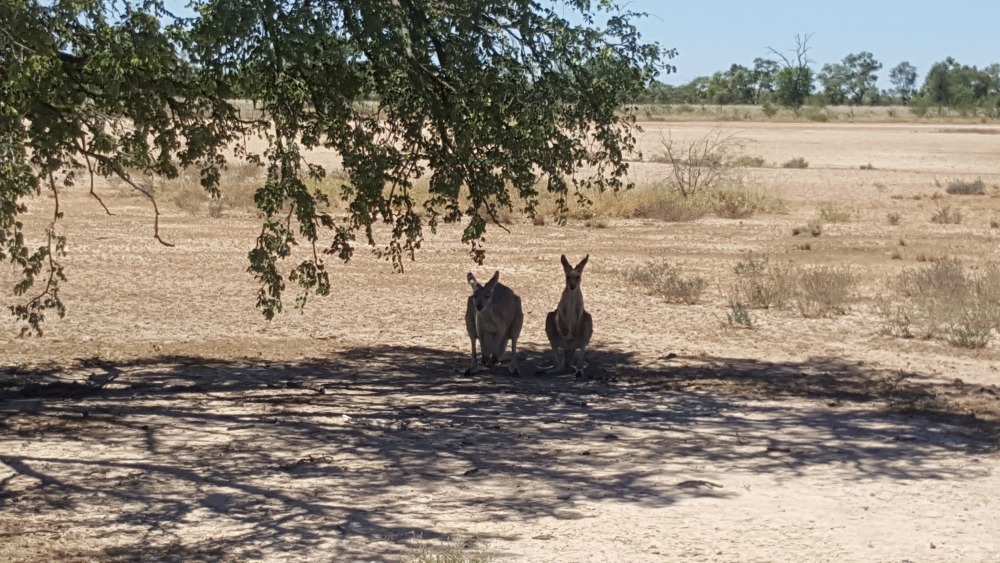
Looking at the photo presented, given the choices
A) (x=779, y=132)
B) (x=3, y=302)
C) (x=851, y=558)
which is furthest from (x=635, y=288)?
(x=779, y=132)

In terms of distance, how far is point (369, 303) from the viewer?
16.6m

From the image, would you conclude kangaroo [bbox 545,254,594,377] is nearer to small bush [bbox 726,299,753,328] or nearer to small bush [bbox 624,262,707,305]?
small bush [bbox 726,299,753,328]

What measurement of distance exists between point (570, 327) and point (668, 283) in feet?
16.3

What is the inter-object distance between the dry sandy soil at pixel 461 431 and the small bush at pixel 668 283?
0.32 metres

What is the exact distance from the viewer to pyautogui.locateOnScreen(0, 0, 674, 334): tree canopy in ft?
28.7

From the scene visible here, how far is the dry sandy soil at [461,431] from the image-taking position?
296 inches

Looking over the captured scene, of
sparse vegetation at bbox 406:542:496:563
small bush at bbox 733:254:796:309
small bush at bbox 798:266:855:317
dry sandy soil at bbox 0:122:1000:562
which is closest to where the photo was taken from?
sparse vegetation at bbox 406:542:496:563

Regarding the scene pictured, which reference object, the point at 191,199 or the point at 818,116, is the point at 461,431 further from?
the point at 818,116

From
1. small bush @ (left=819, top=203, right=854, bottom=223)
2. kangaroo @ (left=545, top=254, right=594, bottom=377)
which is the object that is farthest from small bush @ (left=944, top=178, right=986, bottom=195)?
kangaroo @ (left=545, top=254, right=594, bottom=377)

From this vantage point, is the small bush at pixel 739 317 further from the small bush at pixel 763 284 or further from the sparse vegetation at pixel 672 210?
the sparse vegetation at pixel 672 210

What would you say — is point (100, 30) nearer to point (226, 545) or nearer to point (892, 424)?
point (226, 545)

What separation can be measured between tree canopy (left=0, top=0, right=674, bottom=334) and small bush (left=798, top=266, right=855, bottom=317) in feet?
18.0

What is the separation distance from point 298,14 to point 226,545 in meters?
3.92

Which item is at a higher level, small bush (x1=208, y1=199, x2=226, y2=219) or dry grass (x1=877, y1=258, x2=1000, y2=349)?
small bush (x1=208, y1=199, x2=226, y2=219)
